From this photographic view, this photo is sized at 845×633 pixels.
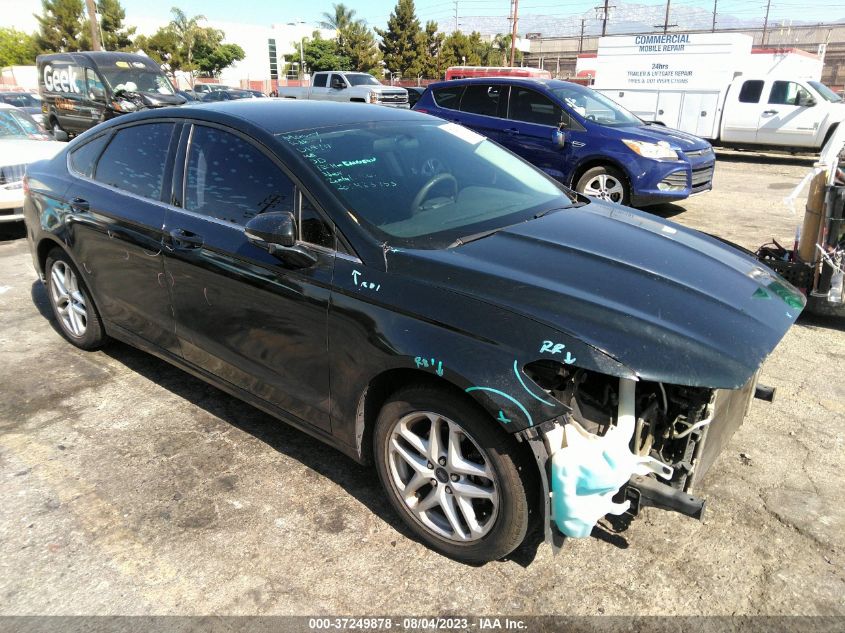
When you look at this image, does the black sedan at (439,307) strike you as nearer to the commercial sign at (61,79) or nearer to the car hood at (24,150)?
the car hood at (24,150)

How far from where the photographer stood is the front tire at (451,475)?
2.31 meters

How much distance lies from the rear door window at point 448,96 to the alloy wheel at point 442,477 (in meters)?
8.37

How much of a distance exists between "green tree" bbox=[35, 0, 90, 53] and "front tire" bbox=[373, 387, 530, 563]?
57.1 metres

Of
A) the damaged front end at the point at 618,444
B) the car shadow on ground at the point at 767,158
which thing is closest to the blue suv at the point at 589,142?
the damaged front end at the point at 618,444

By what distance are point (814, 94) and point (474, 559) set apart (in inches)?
638

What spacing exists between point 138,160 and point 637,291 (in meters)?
2.94

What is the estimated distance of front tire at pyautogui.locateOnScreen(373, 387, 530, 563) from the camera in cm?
231

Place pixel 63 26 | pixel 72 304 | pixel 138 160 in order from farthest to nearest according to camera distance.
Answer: pixel 63 26, pixel 72 304, pixel 138 160

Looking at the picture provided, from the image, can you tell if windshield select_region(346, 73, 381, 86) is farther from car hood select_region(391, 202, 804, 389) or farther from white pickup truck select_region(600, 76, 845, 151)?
car hood select_region(391, 202, 804, 389)

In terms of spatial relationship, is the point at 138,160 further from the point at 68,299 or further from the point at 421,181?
the point at 421,181

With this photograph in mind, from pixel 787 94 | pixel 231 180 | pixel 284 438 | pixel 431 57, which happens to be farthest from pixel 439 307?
pixel 431 57

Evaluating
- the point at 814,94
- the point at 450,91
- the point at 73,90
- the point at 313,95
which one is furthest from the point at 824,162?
the point at 313,95

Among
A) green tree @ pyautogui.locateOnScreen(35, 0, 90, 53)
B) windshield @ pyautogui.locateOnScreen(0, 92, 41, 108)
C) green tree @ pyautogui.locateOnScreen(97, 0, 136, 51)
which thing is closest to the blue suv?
windshield @ pyautogui.locateOnScreen(0, 92, 41, 108)

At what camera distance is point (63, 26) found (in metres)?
49.0
